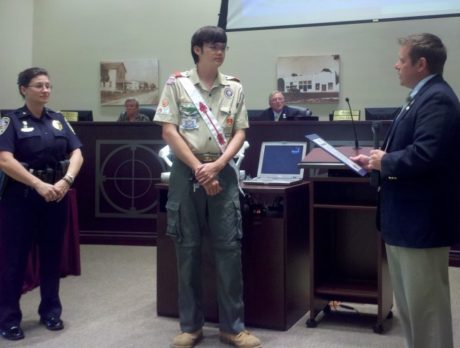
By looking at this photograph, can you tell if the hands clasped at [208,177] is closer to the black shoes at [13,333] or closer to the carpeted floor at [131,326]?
the carpeted floor at [131,326]

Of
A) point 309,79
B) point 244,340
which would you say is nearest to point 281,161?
point 244,340

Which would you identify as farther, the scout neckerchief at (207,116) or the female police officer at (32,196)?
the female police officer at (32,196)

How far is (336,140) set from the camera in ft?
14.6

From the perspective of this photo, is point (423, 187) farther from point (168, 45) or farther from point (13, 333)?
point (168, 45)

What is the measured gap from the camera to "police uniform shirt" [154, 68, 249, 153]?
2652 mm

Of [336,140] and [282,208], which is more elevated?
[336,140]

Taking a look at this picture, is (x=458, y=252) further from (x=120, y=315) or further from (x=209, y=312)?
(x=120, y=315)

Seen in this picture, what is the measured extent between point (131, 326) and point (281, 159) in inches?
48.7

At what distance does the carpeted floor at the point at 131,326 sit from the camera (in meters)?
2.79

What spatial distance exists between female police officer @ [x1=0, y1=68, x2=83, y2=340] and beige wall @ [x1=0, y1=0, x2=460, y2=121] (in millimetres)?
4448

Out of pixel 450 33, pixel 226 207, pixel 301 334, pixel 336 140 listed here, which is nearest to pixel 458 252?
pixel 336 140

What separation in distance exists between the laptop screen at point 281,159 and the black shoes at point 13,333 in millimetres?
1505

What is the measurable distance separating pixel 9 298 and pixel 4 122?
0.86 meters

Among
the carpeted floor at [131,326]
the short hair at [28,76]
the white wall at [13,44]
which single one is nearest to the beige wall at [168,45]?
the white wall at [13,44]
